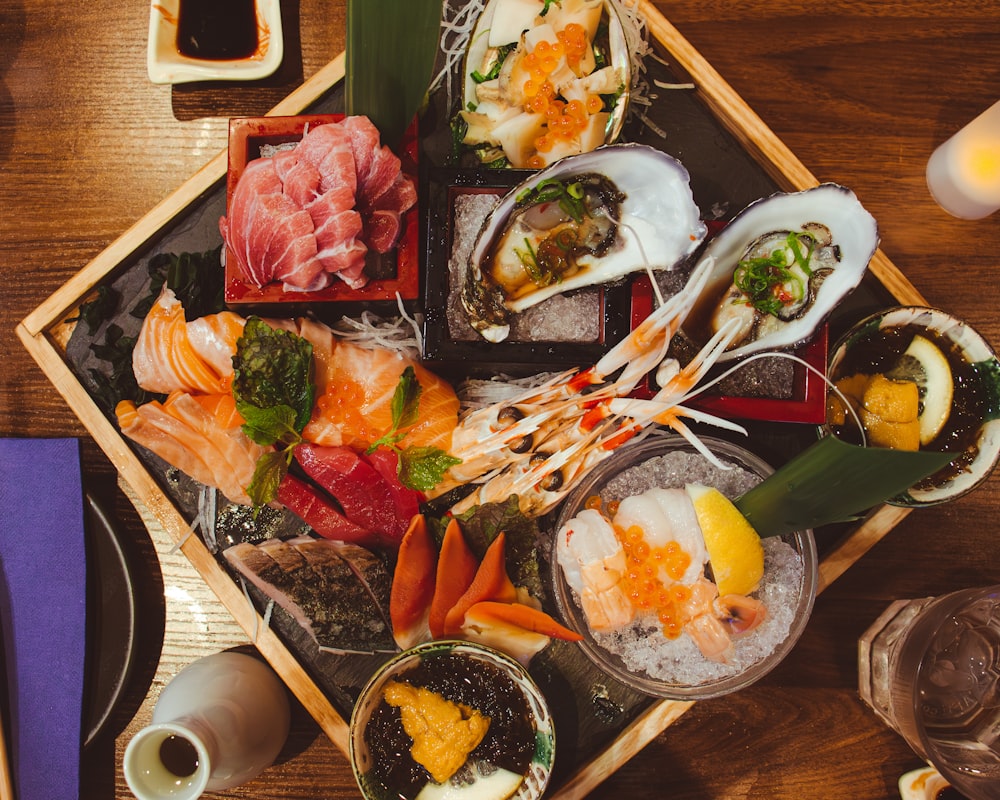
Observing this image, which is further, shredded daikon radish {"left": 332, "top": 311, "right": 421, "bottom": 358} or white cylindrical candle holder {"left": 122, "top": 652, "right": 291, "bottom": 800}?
shredded daikon radish {"left": 332, "top": 311, "right": 421, "bottom": 358}

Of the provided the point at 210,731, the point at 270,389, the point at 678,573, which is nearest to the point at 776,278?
the point at 678,573

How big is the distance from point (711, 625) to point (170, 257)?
1603 millimetres

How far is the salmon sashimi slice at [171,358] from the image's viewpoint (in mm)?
1786

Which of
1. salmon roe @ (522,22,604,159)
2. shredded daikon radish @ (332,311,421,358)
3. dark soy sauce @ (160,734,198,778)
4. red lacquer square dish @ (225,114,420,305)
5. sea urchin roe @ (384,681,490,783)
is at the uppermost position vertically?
salmon roe @ (522,22,604,159)

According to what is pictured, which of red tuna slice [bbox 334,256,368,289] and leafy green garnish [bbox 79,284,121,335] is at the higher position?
red tuna slice [bbox 334,256,368,289]

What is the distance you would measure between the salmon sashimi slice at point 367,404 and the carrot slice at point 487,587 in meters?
0.28

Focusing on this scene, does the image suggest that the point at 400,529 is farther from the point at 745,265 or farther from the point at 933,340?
the point at 933,340

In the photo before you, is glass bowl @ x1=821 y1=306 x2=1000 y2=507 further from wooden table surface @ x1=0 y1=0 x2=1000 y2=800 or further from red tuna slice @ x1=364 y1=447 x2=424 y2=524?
red tuna slice @ x1=364 y1=447 x2=424 y2=524

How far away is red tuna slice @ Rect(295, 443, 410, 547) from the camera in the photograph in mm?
1795

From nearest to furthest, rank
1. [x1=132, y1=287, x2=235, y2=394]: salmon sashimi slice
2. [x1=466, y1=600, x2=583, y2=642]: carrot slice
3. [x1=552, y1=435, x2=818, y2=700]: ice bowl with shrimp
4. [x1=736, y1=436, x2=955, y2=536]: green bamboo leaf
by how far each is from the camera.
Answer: [x1=736, y1=436, x2=955, y2=536]: green bamboo leaf → [x1=552, y1=435, x2=818, y2=700]: ice bowl with shrimp → [x1=466, y1=600, x2=583, y2=642]: carrot slice → [x1=132, y1=287, x2=235, y2=394]: salmon sashimi slice

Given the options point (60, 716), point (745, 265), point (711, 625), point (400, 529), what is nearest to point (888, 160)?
point (745, 265)

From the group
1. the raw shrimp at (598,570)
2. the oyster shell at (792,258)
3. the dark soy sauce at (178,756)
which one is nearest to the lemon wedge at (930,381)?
the oyster shell at (792,258)

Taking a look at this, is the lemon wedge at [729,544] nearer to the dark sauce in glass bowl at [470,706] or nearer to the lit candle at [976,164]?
the dark sauce in glass bowl at [470,706]

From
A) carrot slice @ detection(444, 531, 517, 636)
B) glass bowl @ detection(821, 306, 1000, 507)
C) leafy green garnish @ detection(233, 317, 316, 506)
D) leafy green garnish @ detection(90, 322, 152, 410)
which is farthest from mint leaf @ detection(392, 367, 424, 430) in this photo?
glass bowl @ detection(821, 306, 1000, 507)
